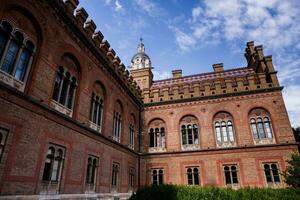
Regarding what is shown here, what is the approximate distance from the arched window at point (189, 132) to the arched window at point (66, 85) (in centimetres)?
1301

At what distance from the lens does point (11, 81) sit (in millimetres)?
8820

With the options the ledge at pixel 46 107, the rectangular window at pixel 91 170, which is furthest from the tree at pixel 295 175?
the rectangular window at pixel 91 170

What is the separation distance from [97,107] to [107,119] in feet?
4.58

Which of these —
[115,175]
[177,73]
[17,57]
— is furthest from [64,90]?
[177,73]

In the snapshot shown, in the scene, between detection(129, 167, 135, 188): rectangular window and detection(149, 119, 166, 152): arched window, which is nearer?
detection(129, 167, 135, 188): rectangular window

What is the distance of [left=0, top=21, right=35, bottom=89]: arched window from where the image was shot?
28.8 feet

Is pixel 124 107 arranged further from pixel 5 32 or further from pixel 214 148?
pixel 5 32

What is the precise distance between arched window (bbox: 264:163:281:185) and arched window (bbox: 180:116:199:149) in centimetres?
633

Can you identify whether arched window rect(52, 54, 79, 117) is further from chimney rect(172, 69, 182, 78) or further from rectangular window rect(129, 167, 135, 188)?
chimney rect(172, 69, 182, 78)

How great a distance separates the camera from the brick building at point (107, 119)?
902cm

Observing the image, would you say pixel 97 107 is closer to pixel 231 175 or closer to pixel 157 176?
pixel 157 176

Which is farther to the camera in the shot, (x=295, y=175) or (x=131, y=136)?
(x=131, y=136)

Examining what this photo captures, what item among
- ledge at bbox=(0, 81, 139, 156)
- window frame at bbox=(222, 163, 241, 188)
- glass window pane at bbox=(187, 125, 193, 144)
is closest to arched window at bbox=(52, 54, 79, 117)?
ledge at bbox=(0, 81, 139, 156)

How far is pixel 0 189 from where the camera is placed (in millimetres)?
7551
